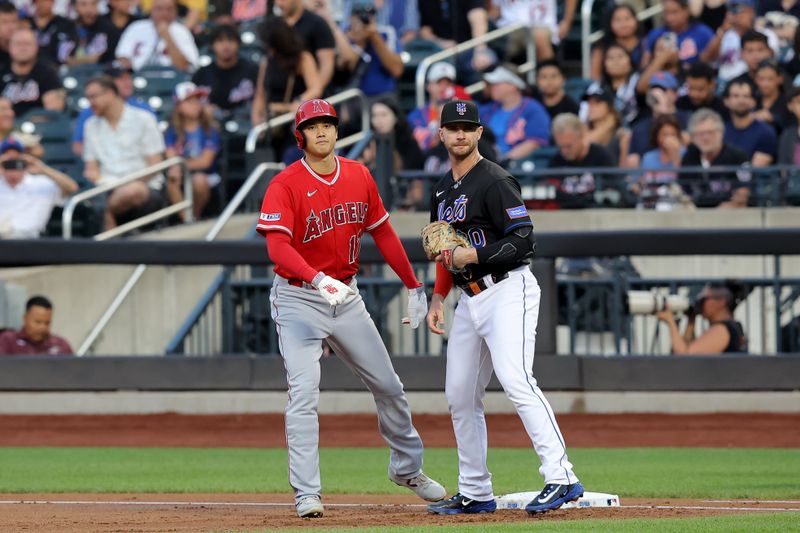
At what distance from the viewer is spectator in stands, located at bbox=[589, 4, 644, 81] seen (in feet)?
52.7

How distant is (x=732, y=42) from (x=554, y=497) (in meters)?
10.2

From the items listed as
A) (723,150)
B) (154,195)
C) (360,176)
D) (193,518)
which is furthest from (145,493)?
(723,150)

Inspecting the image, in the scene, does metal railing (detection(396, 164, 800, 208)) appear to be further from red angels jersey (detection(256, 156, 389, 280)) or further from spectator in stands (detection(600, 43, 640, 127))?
red angels jersey (detection(256, 156, 389, 280))

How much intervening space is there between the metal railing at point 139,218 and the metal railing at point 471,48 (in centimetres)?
303

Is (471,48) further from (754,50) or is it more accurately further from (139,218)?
(139,218)

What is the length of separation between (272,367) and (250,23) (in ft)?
24.4

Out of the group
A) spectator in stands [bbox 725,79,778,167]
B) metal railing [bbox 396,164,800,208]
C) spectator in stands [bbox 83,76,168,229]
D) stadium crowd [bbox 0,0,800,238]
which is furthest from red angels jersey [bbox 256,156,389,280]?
spectator in stands [bbox 83,76,168,229]

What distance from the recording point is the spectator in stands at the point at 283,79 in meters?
14.9

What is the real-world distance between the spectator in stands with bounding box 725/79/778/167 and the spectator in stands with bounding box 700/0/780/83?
1232mm

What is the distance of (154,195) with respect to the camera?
14.6 m

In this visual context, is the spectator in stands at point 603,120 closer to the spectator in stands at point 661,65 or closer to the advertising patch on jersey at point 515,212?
the spectator in stands at point 661,65

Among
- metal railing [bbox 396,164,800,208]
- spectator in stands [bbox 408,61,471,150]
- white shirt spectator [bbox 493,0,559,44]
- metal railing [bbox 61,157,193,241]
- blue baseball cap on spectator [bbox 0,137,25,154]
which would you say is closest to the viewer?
metal railing [bbox 396,164,800,208]

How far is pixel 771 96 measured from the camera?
14.7 m

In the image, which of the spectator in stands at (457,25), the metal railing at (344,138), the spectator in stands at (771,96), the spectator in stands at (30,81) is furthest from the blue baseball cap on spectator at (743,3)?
the spectator in stands at (30,81)
